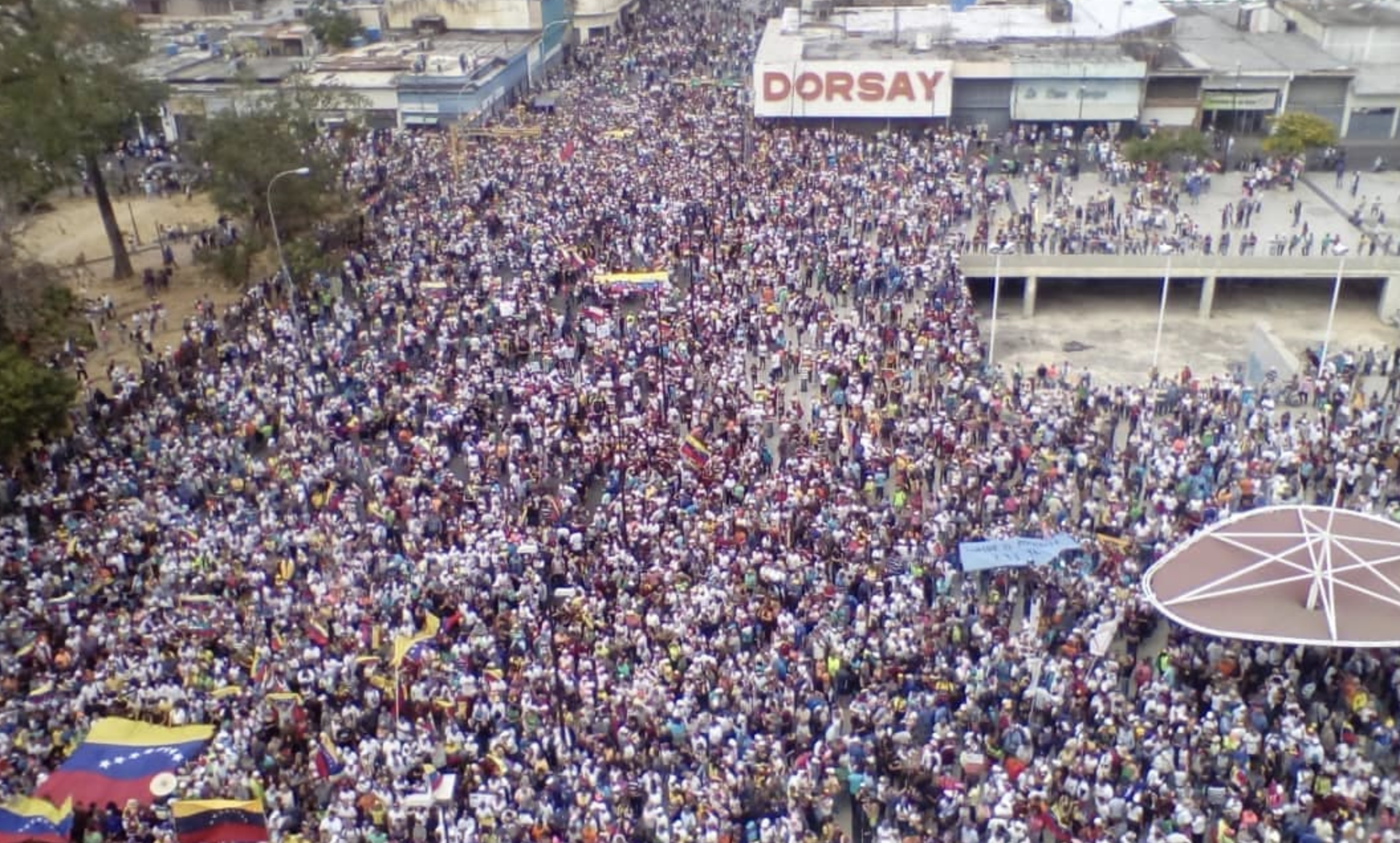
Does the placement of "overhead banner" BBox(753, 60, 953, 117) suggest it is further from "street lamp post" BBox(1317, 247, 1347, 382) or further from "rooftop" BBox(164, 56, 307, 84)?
"rooftop" BBox(164, 56, 307, 84)

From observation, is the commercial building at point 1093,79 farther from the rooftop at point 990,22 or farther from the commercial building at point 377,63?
the commercial building at point 377,63

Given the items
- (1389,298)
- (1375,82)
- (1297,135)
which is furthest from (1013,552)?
(1375,82)

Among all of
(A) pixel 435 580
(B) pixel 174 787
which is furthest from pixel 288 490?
(B) pixel 174 787

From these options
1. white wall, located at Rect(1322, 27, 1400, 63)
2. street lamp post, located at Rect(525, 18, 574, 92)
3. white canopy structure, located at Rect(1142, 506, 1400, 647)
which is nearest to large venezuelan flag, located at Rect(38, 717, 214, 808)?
white canopy structure, located at Rect(1142, 506, 1400, 647)

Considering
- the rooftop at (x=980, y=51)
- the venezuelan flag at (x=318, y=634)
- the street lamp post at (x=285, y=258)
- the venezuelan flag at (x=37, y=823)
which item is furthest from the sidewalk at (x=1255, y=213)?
→ the venezuelan flag at (x=37, y=823)

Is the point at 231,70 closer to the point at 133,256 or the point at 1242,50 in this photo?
the point at 133,256

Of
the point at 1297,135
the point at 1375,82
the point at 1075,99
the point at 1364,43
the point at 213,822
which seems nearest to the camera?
the point at 213,822
